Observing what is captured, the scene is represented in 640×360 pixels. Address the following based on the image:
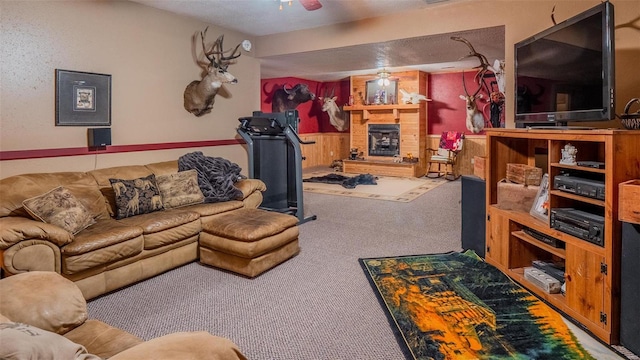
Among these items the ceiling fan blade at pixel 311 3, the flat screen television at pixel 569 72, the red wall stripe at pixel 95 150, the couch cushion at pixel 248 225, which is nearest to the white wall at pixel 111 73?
the red wall stripe at pixel 95 150

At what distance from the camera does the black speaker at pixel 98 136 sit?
152 inches

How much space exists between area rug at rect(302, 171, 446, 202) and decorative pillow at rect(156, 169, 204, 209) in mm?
3473

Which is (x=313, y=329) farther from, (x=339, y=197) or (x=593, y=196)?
(x=339, y=197)

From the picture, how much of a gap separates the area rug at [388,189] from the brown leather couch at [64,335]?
17.9 feet

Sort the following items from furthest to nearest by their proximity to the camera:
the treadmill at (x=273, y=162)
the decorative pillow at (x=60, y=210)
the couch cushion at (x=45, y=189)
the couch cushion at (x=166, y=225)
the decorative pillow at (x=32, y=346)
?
the treadmill at (x=273, y=162)
the couch cushion at (x=166, y=225)
the couch cushion at (x=45, y=189)
the decorative pillow at (x=60, y=210)
the decorative pillow at (x=32, y=346)

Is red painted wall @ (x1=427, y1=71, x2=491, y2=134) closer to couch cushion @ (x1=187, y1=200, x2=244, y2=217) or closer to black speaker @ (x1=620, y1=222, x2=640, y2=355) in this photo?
couch cushion @ (x1=187, y1=200, x2=244, y2=217)

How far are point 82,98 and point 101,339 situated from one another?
3099 mm

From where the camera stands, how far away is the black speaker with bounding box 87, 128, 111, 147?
12.6ft

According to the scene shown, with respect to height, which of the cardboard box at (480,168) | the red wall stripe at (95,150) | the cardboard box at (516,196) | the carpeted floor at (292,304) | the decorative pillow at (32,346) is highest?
the red wall stripe at (95,150)

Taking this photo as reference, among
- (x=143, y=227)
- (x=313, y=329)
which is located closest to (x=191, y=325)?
(x=313, y=329)

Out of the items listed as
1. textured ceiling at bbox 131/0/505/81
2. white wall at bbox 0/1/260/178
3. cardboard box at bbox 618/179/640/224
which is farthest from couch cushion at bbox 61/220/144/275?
cardboard box at bbox 618/179/640/224

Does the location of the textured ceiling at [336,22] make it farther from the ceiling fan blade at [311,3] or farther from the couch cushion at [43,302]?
the couch cushion at [43,302]

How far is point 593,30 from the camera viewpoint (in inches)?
94.6

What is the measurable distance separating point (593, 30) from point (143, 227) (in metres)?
3.45
